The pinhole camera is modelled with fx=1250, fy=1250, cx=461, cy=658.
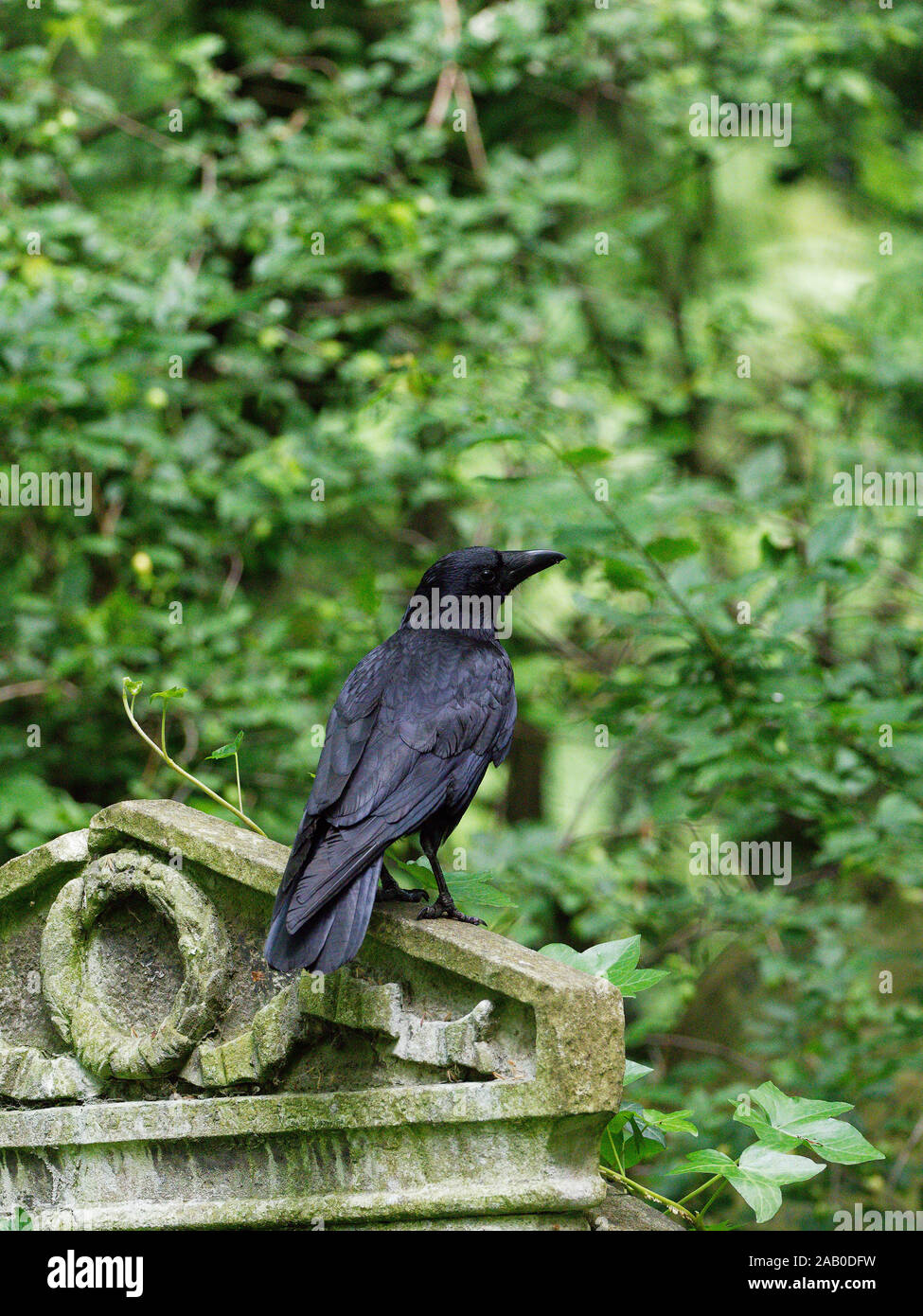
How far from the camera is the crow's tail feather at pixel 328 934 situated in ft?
6.73

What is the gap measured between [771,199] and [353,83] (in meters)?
3.31

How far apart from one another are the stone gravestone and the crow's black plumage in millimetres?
167

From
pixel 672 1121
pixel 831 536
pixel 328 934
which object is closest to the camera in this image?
pixel 328 934

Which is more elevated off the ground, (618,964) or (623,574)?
(623,574)

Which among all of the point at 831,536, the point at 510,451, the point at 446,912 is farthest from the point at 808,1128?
the point at 510,451

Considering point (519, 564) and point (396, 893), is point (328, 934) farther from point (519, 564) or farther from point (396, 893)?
point (519, 564)

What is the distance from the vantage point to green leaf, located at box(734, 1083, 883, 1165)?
2088 mm

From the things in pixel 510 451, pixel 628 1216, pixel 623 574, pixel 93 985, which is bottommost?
pixel 628 1216

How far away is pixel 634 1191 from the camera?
251 cm

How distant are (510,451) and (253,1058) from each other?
11.9 ft

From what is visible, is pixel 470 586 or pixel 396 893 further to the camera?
pixel 470 586

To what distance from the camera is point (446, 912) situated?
236cm
